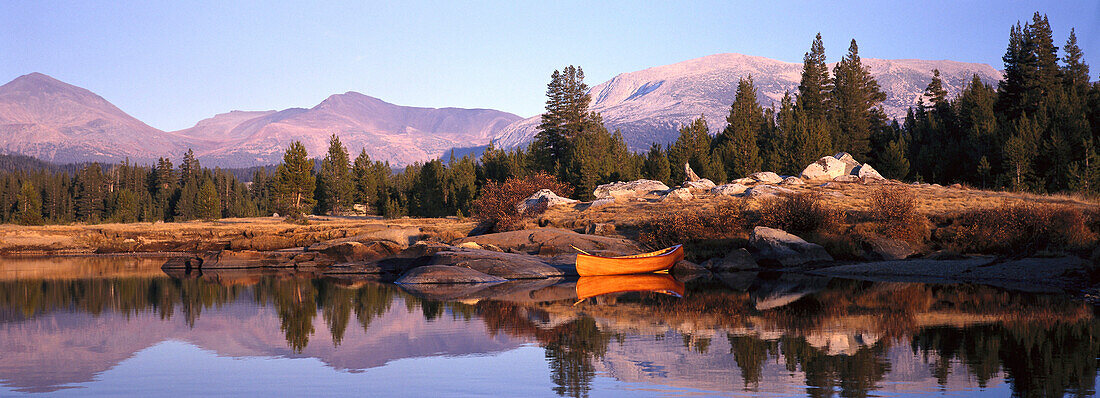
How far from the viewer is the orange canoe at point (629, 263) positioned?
27656 millimetres

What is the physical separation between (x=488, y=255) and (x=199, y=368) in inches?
677

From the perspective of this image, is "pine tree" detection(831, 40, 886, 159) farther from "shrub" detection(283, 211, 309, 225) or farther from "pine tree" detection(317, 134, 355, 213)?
"pine tree" detection(317, 134, 355, 213)

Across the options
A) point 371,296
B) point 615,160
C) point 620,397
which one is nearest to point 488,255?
point 371,296

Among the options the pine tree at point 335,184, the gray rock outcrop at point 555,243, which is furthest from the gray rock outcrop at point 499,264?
the pine tree at point 335,184

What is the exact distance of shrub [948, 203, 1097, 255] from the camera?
89.2 feet

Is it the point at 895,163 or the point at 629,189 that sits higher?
the point at 895,163

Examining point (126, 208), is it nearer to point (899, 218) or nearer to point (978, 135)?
point (978, 135)

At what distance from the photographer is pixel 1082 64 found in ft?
282

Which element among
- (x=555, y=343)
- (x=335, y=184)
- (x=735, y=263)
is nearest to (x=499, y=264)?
(x=735, y=263)

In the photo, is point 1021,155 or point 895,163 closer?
point 1021,155

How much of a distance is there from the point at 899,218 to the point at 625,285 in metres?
14.9

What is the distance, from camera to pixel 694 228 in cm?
3491

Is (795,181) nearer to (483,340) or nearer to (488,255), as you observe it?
(488,255)

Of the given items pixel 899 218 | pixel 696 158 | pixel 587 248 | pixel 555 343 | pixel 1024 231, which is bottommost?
pixel 555 343
